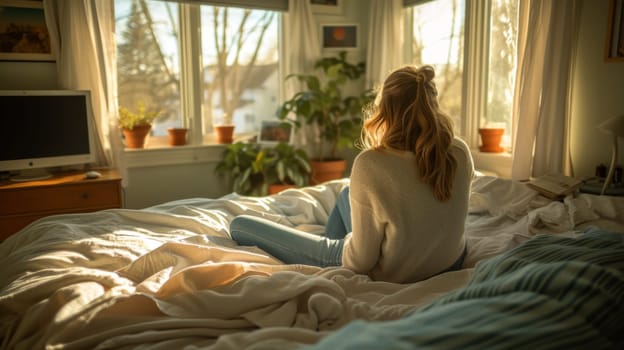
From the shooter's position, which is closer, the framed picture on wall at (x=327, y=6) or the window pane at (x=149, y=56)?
the window pane at (x=149, y=56)

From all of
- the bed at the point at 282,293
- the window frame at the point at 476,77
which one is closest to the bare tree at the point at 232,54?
the window frame at the point at 476,77

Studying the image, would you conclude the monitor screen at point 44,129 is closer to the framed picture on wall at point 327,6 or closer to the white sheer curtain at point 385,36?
the framed picture on wall at point 327,6

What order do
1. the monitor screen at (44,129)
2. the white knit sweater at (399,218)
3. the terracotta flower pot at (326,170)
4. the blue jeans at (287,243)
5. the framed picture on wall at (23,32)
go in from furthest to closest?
the terracotta flower pot at (326,170)
the framed picture on wall at (23,32)
the monitor screen at (44,129)
the blue jeans at (287,243)
the white knit sweater at (399,218)

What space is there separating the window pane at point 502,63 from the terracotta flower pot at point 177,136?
2.37 m

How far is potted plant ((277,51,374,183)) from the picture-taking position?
405 centimetres

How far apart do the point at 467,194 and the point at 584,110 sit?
1.69m

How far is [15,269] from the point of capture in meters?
1.49

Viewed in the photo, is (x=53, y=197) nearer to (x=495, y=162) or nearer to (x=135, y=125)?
(x=135, y=125)

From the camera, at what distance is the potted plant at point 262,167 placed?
3.96 m

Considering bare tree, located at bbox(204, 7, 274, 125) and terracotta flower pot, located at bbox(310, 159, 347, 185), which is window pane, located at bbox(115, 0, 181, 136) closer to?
bare tree, located at bbox(204, 7, 274, 125)

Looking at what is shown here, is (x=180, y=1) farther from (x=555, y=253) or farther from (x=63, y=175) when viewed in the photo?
(x=555, y=253)

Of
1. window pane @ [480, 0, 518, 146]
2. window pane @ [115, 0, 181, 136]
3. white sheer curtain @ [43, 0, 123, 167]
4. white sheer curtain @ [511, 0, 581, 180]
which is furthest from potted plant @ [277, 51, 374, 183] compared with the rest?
white sheer curtain @ [511, 0, 581, 180]

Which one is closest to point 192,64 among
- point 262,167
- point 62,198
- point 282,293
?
point 262,167

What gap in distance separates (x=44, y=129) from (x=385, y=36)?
8.90ft
